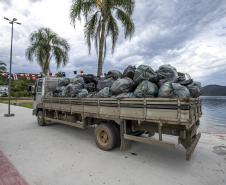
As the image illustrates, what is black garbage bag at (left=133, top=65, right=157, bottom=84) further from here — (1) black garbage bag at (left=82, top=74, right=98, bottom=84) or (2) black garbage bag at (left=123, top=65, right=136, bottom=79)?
(1) black garbage bag at (left=82, top=74, right=98, bottom=84)

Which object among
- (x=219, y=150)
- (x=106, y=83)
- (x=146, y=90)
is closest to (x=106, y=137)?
(x=106, y=83)

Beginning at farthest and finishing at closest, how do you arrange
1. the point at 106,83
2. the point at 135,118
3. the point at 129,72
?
the point at 106,83
the point at 129,72
the point at 135,118

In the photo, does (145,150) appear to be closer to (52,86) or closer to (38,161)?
(38,161)

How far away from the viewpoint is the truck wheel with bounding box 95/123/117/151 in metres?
4.96

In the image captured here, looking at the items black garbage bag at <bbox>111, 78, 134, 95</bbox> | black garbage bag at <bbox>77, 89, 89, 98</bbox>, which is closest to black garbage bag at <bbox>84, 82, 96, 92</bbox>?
black garbage bag at <bbox>77, 89, 89, 98</bbox>

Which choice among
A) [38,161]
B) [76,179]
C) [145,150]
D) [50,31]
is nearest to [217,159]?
[145,150]

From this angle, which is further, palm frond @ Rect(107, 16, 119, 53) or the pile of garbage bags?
palm frond @ Rect(107, 16, 119, 53)

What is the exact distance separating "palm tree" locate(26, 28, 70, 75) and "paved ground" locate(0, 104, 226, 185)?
14.6 meters

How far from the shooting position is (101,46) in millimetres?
9961

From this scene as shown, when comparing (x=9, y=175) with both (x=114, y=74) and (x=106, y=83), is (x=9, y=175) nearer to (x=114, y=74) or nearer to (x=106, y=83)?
(x=106, y=83)

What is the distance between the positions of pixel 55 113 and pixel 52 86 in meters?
1.58

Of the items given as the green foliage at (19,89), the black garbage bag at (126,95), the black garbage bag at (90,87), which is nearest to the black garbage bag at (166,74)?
the black garbage bag at (126,95)

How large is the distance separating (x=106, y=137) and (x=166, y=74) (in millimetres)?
2403

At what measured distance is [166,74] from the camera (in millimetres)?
4680
